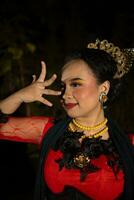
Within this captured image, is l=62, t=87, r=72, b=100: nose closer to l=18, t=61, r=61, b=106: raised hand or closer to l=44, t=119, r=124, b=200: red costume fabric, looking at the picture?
l=18, t=61, r=61, b=106: raised hand

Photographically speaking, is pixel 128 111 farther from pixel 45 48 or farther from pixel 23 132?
pixel 23 132

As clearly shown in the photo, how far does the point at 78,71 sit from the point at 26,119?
0.53m

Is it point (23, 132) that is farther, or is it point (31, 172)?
point (31, 172)

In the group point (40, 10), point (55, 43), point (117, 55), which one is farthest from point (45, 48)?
point (117, 55)

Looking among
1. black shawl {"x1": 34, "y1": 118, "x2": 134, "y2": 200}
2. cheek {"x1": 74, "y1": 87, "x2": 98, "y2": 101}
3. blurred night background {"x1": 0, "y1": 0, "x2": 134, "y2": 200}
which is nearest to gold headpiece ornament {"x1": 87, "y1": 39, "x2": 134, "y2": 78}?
cheek {"x1": 74, "y1": 87, "x2": 98, "y2": 101}

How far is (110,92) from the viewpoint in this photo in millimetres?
2971

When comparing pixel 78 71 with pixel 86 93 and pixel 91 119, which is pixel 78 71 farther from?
pixel 91 119

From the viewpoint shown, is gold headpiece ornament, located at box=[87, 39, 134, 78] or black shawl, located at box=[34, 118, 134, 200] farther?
gold headpiece ornament, located at box=[87, 39, 134, 78]

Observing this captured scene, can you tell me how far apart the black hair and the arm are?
0.27 meters

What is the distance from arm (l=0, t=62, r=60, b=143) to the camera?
2768mm

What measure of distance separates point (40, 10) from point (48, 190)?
405 cm

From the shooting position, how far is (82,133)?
2963 millimetres

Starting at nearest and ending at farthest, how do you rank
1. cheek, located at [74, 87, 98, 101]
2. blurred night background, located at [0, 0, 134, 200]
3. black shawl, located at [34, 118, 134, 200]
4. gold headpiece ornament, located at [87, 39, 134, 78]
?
cheek, located at [74, 87, 98, 101], black shawl, located at [34, 118, 134, 200], gold headpiece ornament, located at [87, 39, 134, 78], blurred night background, located at [0, 0, 134, 200]

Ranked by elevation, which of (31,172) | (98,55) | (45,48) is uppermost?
(45,48)
